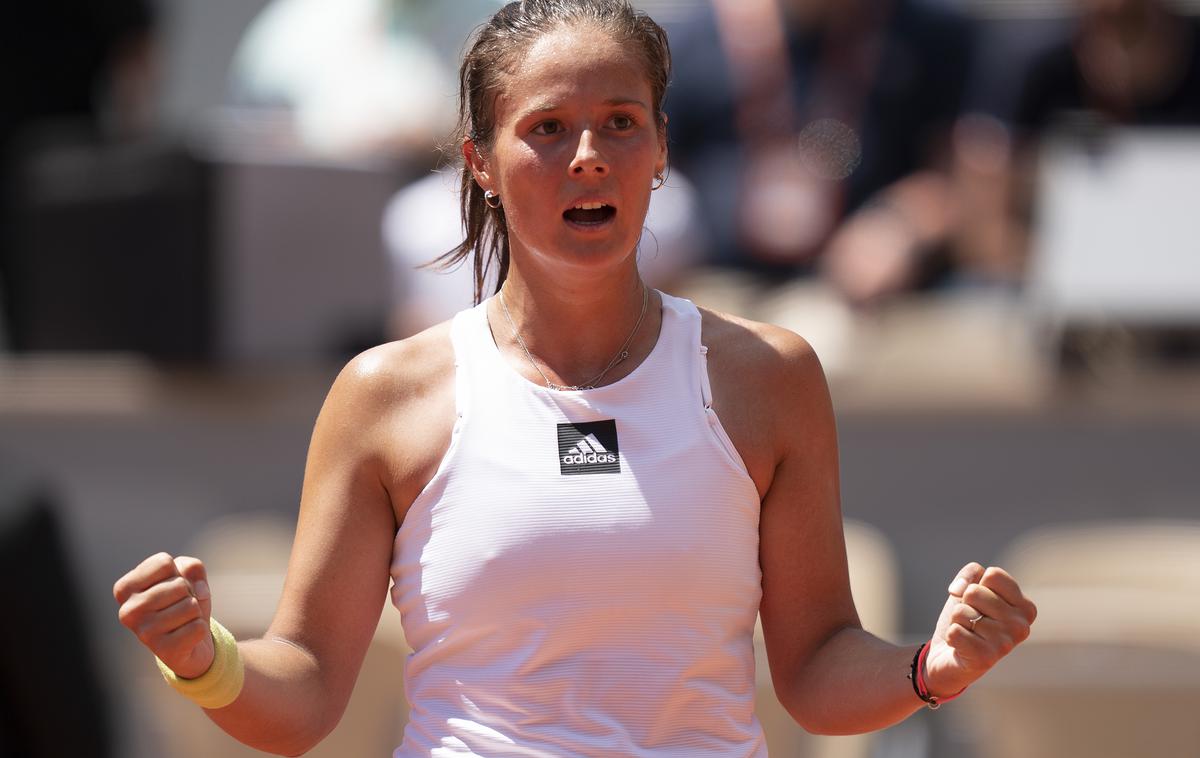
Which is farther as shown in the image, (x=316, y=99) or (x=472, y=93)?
(x=316, y=99)

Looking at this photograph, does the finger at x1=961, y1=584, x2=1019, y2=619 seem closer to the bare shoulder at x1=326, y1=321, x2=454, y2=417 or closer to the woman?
the woman

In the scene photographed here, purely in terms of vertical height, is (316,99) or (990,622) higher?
(316,99)

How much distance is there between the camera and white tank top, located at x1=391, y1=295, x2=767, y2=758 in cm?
229

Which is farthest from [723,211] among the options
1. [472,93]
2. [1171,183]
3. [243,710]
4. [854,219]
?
[243,710]

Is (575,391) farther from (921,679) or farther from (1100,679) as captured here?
(1100,679)

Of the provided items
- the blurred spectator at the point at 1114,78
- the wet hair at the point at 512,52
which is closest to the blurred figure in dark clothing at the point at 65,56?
the blurred spectator at the point at 1114,78

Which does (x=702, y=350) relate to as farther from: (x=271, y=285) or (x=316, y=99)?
(x=316, y=99)

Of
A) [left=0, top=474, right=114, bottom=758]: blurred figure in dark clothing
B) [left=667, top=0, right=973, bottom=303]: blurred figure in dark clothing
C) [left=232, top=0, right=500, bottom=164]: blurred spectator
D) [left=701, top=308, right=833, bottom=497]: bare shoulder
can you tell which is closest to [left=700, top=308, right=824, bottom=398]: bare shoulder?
[left=701, top=308, right=833, bottom=497]: bare shoulder

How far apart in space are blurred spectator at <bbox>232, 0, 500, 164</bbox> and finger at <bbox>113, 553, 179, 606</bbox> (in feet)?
11.2

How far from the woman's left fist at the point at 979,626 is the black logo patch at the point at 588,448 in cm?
46

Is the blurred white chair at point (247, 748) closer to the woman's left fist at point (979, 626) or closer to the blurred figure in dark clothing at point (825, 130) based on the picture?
the blurred figure in dark clothing at point (825, 130)

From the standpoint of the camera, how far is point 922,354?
535 cm

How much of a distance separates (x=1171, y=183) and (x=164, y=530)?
3145mm

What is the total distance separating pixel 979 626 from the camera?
7.38 ft
